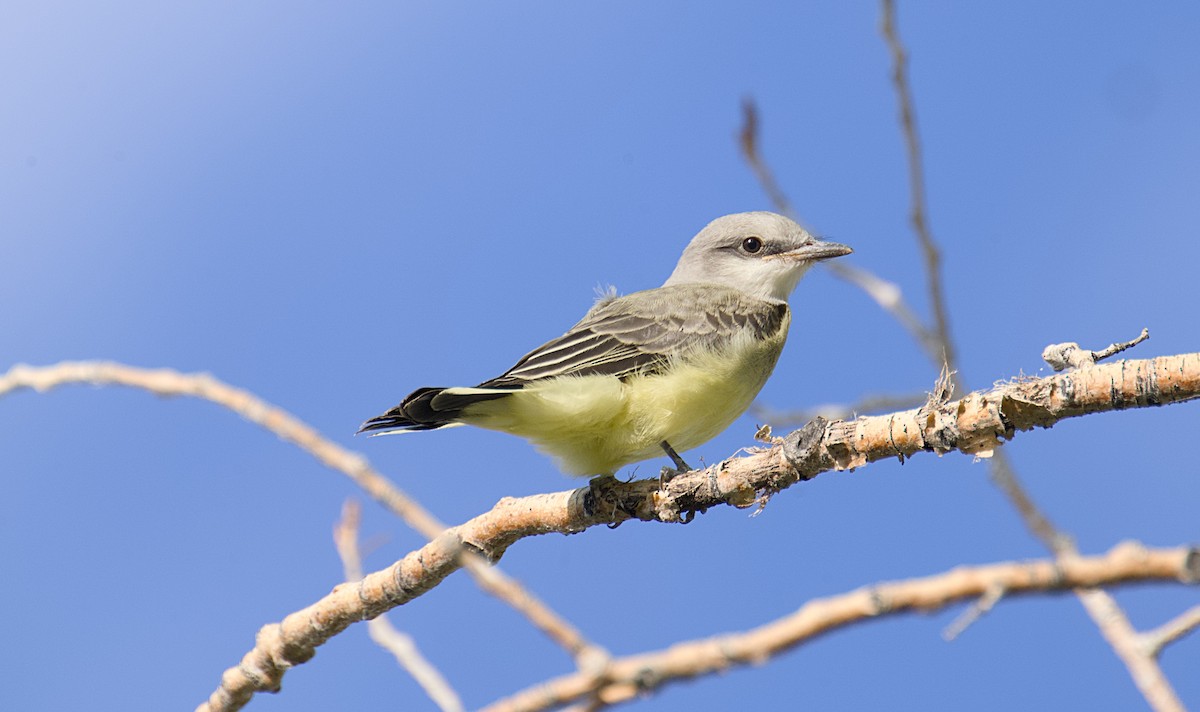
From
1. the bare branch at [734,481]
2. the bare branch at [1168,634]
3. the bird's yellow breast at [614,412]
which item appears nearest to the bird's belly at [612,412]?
the bird's yellow breast at [614,412]

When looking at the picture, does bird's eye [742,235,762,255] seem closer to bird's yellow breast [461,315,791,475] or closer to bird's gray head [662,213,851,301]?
bird's gray head [662,213,851,301]

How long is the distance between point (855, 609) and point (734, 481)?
8.32 ft

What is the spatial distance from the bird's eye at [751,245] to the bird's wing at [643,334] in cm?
89

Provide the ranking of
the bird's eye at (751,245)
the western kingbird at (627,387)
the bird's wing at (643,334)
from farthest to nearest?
the bird's eye at (751,245)
the bird's wing at (643,334)
the western kingbird at (627,387)

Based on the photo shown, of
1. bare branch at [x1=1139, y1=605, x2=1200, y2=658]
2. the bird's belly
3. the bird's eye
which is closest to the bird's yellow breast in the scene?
the bird's belly

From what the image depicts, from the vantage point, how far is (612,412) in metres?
5.02

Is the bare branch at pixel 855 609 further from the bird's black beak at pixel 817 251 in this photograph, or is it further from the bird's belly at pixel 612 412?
the bird's black beak at pixel 817 251

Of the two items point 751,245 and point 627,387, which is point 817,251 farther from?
point 627,387

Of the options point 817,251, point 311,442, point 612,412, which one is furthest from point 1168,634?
point 817,251

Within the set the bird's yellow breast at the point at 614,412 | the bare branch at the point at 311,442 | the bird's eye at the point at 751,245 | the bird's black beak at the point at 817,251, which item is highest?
A: the bird's eye at the point at 751,245

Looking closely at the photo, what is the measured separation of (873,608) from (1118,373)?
2007 mm

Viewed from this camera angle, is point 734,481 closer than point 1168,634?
No

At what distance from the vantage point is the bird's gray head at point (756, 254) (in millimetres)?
6805

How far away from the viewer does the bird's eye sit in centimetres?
698
